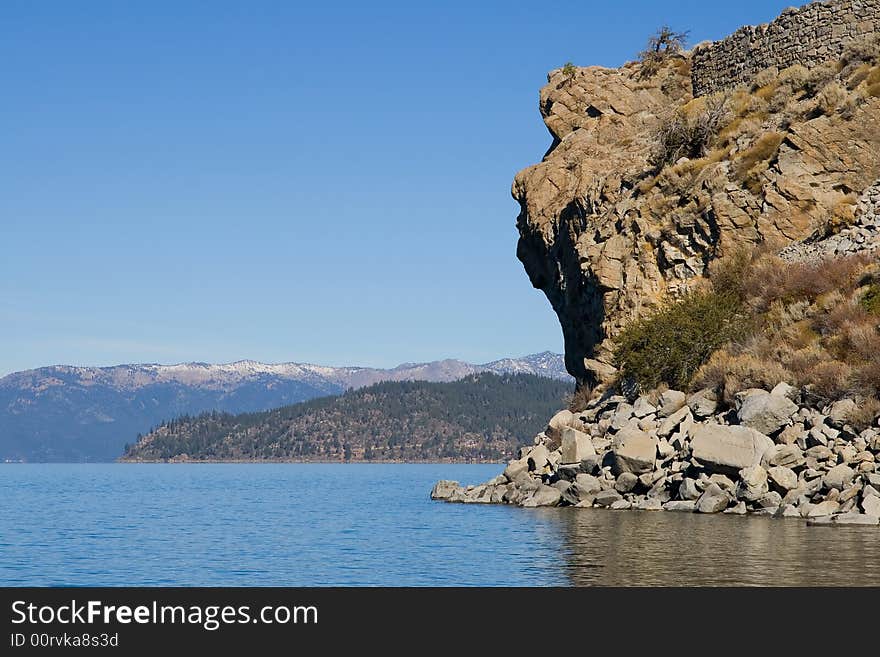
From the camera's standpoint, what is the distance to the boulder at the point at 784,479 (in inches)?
1232

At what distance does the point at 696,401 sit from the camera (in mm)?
38375

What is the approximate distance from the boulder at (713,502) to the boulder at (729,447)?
34.5 inches

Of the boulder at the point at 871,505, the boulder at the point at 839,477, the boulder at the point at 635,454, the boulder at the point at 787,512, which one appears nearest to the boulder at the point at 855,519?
the boulder at the point at 871,505

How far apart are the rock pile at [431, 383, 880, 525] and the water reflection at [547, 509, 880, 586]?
5.46 feet

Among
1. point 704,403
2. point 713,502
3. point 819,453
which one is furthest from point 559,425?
point 819,453

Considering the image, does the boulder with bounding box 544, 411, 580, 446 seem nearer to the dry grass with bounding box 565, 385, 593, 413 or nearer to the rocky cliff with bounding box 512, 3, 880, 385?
the dry grass with bounding box 565, 385, 593, 413

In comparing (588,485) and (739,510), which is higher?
(588,485)

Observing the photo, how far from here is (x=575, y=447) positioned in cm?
3897

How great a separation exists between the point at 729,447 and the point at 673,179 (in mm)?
21054

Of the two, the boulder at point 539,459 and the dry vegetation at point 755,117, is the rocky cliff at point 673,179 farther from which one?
the boulder at point 539,459

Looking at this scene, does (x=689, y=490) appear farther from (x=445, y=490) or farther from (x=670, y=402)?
(x=445, y=490)

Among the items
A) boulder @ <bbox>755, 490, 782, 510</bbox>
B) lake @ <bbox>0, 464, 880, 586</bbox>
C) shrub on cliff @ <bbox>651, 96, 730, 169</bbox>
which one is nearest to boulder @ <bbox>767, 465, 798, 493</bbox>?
boulder @ <bbox>755, 490, 782, 510</bbox>
